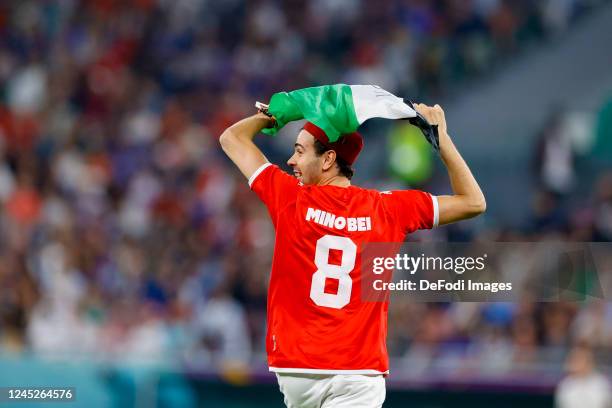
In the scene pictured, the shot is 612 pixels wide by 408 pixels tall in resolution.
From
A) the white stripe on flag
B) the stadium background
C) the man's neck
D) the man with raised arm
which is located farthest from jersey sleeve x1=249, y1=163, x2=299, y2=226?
the stadium background

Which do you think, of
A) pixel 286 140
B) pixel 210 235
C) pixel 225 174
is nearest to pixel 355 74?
pixel 286 140

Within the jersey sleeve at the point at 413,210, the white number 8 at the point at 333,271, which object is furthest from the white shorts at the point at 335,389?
the jersey sleeve at the point at 413,210

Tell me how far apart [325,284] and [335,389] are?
1.38 feet

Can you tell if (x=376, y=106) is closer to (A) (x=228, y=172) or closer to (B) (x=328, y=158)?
(B) (x=328, y=158)

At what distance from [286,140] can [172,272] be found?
2.83 meters

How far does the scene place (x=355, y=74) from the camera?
1459 centimetres

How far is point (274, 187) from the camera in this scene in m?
5.02

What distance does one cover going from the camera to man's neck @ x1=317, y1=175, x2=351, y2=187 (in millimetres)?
5035

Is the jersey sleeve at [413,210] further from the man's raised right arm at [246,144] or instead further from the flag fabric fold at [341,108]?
the man's raised right arm at [246,144]

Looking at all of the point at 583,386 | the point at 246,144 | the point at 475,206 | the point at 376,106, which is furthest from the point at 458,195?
the point at 583,386

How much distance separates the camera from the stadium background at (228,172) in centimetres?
962

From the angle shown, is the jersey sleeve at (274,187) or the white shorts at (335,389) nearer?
the white shorts at (335,389)

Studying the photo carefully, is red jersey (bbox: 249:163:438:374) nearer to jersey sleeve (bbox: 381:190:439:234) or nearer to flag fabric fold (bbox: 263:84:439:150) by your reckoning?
jersey sleeve (bbox: 381:190:439:234)

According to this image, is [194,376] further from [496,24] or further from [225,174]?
[496,24]
